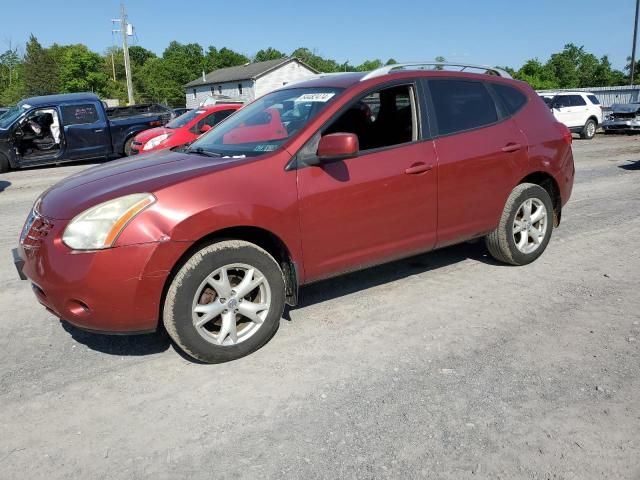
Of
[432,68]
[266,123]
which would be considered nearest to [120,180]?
[266,123]

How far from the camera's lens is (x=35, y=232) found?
3.41m

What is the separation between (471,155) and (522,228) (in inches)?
42.9

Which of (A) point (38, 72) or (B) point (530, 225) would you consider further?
(A) point (38, 72)

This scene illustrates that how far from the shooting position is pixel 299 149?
373 cm

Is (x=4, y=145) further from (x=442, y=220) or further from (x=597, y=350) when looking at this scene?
(x=597, y=350)

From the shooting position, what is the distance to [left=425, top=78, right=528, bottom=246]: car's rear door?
14.6 feet

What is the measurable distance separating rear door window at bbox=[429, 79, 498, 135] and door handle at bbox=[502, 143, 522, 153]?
0.82 ft

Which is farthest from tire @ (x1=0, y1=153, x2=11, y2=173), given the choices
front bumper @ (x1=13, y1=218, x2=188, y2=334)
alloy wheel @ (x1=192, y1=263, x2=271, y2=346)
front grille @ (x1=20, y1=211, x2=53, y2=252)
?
alloy wheel @ (x1=192, y1=263, x2=271, y2=346)

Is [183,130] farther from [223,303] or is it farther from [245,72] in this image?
[245,72]

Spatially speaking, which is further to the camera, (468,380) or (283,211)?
(283,211)

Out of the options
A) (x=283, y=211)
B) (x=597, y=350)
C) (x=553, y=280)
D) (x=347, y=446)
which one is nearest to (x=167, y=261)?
(x=283, y=211)

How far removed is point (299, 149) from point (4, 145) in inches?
512

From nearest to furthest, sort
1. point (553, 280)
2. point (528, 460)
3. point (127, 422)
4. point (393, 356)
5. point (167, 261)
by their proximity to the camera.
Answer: point (528, 460) → point (127, 422) → point (167, 261) → point (393, 356) → point (553, 280)

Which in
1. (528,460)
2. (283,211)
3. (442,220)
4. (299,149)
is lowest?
(528,460)
